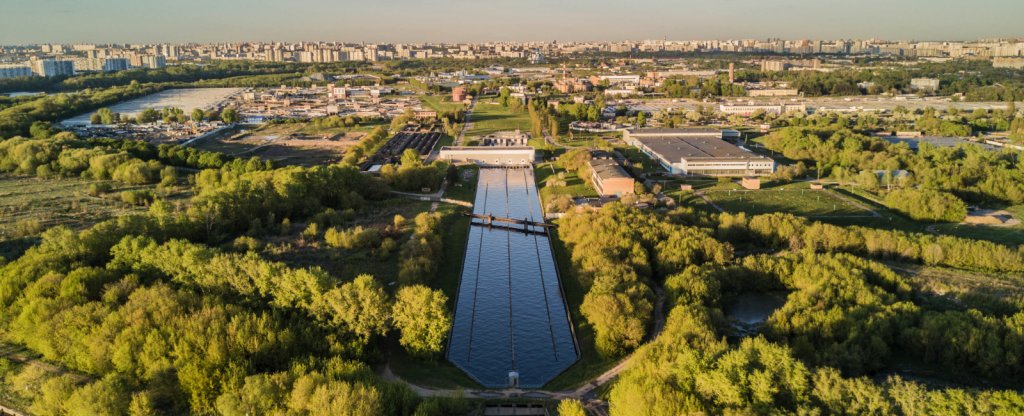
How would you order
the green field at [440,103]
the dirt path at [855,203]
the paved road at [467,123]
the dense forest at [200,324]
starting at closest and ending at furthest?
the dense forest at [200,324] < the dirt path at [855,203] < the paved road at [467,123] < the green field at [440,103]

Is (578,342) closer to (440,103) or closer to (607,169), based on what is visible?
(607,169)

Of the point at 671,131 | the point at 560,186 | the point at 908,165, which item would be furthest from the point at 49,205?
the point at 908,165

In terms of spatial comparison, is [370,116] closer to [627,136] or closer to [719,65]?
[627,136]

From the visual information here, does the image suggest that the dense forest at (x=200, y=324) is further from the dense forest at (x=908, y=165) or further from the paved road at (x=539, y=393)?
the dense forest at (x=908, y=165)

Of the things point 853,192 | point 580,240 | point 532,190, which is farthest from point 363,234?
point 853,192

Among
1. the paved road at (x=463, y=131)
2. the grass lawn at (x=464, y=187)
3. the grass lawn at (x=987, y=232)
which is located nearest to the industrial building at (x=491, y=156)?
the paved road at (x=463, y=131)

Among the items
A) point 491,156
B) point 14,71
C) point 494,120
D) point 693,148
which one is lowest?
point 491,156
